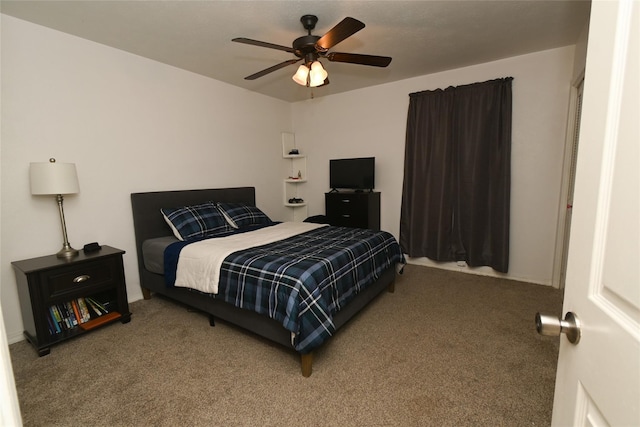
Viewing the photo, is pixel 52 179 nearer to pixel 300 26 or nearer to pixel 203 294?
pixel 203 294

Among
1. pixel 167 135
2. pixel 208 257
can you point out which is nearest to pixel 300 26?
pixel 167 135

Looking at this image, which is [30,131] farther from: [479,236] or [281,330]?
[479,236]

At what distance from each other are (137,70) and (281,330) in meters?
3.02

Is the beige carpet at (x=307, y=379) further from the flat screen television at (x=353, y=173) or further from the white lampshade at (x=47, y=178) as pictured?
the flat screen television at (x=353, y=173)

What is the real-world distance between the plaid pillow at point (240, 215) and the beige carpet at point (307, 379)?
3.78 ft

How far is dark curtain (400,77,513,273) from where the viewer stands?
133 inches

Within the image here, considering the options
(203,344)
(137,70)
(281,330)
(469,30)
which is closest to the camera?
(281,330)

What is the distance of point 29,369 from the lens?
2.01m

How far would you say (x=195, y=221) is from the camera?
3.14 metres

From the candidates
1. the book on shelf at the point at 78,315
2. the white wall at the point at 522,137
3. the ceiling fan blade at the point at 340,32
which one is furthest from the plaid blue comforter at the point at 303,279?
the white wall at the point at 522,137

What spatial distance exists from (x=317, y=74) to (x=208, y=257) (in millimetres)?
1766

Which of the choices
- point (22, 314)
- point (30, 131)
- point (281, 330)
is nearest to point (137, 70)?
point (30, 131)

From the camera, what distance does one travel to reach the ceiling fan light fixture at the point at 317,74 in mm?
2373

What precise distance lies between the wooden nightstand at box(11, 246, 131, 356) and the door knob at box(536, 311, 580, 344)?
116 inches
